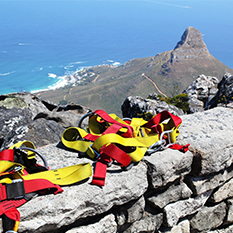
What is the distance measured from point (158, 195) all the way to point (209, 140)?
1.21m

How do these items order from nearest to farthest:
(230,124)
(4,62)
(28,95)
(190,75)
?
(230,124)
(28,95)
(190,75)
(4,62)

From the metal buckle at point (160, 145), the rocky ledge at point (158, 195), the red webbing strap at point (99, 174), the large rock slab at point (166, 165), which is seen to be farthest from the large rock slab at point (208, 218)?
the red webbing strap at point (99, 174)

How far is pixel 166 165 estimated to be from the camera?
116 inches

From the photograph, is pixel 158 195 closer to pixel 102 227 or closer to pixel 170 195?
pixel 170 195

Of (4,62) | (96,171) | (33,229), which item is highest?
(96,171)

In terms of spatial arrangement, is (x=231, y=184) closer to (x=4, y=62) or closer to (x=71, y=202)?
(x=71, y=202)

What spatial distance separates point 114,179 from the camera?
271 centimetres

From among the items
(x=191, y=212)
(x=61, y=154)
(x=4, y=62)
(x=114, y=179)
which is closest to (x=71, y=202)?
(x=114, y=179)

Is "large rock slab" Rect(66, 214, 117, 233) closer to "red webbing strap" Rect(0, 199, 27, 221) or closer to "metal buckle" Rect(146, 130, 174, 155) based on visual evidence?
"red webbing strap" Rect(0, 199, 27, 221)

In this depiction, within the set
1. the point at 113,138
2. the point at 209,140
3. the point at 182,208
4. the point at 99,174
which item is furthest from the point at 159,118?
the point at 99,174

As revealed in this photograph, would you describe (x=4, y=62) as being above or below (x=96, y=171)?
below

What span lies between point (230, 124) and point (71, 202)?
3.16 metres

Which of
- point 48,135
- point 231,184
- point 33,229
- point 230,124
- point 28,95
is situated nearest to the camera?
point 33,229

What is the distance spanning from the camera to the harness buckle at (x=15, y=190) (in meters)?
2.28
